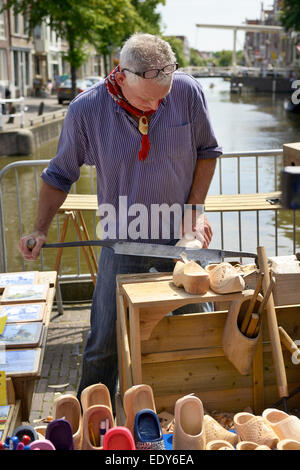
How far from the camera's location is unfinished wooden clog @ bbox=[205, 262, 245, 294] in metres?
2.26

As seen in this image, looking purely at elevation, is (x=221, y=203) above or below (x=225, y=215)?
above

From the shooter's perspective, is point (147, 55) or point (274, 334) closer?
point (274, 334)

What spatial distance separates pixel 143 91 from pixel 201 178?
0.60m

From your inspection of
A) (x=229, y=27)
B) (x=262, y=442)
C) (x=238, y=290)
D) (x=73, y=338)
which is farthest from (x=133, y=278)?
(x=229, y=27)

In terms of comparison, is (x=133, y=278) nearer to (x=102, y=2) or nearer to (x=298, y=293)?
(x=298, y=293)

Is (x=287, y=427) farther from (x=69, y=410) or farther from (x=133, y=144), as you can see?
(x=133, y=144)

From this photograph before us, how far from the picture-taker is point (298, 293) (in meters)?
2.51

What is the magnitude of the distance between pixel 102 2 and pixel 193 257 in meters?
25.7

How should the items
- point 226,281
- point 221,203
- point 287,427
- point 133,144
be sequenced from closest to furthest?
point 287,427 < point 226,281 < point 133,144 < point 221,203

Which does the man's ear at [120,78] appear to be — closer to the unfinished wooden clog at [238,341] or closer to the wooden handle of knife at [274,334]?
the wooden handle of knife at [274,334]

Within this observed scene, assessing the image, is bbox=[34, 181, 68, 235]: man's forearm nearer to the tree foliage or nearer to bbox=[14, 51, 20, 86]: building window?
the tree foliage

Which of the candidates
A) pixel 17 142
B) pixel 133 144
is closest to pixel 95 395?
pixel 133 144

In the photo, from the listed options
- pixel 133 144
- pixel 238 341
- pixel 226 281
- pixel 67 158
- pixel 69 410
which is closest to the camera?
pixel 69 410

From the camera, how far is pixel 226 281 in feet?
7.43
